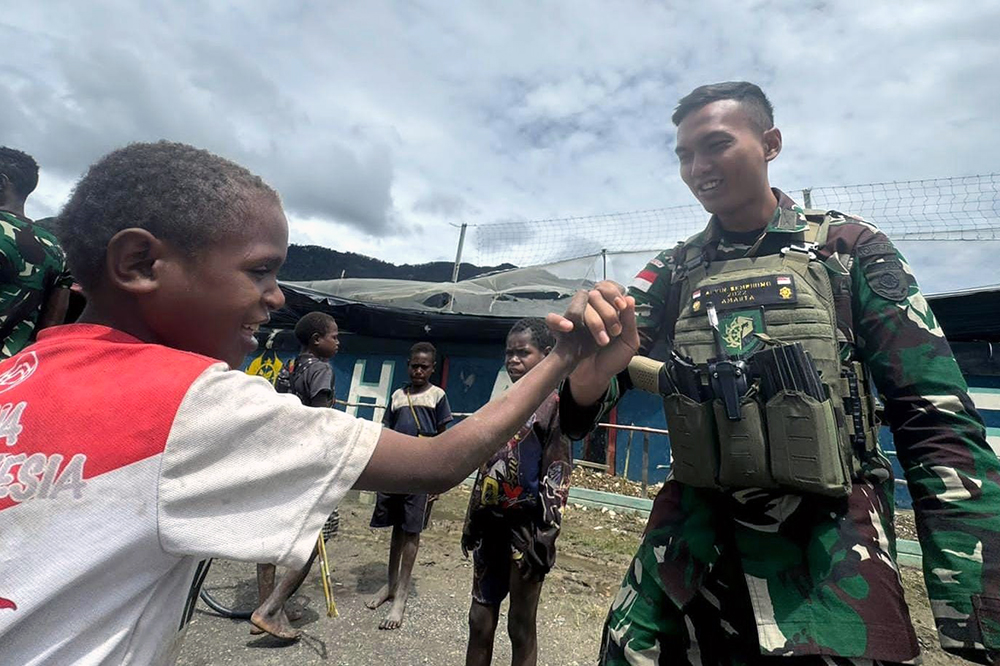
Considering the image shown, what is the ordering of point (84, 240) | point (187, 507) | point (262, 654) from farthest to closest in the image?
point (262, 654), point (84, 240), point (187, 507)

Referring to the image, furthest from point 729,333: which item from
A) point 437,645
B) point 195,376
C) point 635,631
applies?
point 437,645

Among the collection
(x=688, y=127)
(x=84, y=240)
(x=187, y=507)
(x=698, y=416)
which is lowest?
(x=187, y=507)

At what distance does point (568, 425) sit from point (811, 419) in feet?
2.34

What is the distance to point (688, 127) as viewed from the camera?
186 centimetres

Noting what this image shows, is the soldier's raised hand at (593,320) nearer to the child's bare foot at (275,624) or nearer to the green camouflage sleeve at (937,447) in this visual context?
the green camouflage sleeve at (937,447)

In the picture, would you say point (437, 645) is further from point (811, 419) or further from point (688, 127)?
point (688, 127)

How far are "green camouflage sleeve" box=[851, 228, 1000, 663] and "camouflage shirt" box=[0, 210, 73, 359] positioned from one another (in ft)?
10.9

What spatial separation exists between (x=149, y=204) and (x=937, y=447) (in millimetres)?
1819

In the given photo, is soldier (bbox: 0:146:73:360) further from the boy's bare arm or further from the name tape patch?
the name tape patch

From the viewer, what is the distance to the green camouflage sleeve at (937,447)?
3.99ft

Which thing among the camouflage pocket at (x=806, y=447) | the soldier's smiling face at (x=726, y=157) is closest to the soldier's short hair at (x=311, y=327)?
the soldier's smiling face at (x=726, y=157)

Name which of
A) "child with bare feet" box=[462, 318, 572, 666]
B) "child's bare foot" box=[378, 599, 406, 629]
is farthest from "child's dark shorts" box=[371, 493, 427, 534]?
"child with bare feet" box=[462, 318, 572, 666]

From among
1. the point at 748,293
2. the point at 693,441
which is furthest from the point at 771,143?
the point at 693,441

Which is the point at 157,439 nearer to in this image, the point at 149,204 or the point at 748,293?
the point at 149,204
